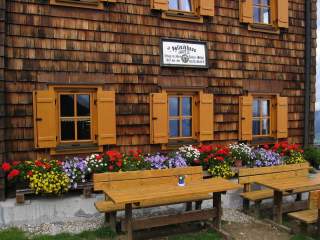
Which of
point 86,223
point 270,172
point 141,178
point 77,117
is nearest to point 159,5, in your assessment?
point 77,117

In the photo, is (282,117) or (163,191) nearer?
(163,191)

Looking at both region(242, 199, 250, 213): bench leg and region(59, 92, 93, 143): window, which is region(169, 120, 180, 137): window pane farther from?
region(242, 199, 250, 213): bench leg

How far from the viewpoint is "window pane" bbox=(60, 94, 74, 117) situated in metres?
6.82

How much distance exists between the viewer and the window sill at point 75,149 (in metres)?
6.63

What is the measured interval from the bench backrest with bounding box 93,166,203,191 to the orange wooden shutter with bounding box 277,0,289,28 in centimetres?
468

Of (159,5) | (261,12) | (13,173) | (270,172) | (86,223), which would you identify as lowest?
(86,223)

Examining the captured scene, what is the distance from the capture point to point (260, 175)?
6.55m

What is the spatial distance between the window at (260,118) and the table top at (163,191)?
3.60 m

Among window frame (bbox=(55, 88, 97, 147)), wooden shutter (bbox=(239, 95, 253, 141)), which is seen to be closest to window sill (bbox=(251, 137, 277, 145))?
wooden shutter (bbox=(239, 95, 253, 141))

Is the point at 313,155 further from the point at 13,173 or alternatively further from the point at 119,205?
the point at 13,173

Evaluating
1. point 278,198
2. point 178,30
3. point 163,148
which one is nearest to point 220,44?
point 178,30

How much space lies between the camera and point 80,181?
243 inches

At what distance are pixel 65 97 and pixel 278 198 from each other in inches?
163

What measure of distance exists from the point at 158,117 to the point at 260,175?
7.41 feet
